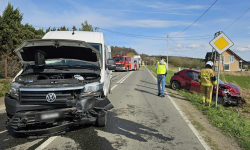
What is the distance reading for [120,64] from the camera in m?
32.8

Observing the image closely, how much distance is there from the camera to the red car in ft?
30.8

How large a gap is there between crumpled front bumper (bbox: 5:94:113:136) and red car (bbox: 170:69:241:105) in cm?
741

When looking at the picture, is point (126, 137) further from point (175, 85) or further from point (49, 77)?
point (175, 85)

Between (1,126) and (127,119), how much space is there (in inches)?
131

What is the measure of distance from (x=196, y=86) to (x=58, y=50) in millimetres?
8427

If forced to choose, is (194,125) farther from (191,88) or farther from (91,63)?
(191,88)

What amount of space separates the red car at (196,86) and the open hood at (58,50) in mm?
6683

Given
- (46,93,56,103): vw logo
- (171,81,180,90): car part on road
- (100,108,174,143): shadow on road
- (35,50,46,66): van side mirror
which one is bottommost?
(100,108,174,143): shadow on road

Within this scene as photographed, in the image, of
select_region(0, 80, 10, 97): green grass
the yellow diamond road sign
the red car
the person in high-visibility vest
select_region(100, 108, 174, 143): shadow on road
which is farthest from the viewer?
select_region(0, 80, 10, 97): green grass

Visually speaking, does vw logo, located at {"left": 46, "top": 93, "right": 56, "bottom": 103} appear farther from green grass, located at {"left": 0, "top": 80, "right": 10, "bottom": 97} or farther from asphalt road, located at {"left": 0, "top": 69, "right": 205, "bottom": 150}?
green grass, located at {"left": 0, "top": 80, "right": 10, "bottom": 97}

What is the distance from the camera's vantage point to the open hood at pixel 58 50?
478 centimetres

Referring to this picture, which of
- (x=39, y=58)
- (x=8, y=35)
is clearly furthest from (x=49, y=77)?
(x=8, y=35)

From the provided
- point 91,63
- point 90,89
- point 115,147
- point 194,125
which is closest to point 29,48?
point 91,63

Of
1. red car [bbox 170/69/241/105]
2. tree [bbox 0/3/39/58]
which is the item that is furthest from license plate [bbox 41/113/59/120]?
tree [bbox 0/3/39/58]
